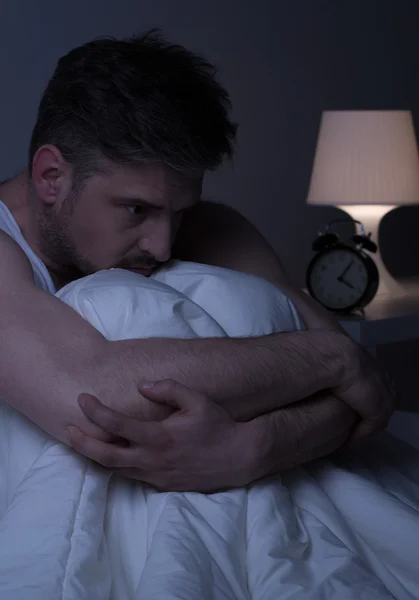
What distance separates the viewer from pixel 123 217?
128 cm

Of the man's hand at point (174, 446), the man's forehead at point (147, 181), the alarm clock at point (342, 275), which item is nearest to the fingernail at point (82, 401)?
the man's hand at point (174, 446)

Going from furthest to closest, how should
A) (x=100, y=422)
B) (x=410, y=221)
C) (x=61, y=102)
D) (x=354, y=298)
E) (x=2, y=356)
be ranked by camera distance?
(x=410, y=221), (x=354, y=298), (x=61, y=102), (x=2, y=356), (x=100, y=422)

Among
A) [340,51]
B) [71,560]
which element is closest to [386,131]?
[340,51]

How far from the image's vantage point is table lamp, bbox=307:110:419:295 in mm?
2244

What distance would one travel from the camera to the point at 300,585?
73 centimetres

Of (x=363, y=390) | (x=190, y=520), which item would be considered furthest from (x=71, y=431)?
(x=363, y=390)

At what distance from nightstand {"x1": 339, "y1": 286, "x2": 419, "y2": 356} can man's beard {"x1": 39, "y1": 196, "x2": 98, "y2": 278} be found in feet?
2.62

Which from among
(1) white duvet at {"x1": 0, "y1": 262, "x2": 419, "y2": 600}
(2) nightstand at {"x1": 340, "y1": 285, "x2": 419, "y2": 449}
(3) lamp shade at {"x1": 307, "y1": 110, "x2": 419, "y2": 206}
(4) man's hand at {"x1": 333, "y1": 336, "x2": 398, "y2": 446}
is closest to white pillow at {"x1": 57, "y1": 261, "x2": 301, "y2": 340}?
(1) white duvet at {"x1": 0, "y1": 262, "x2": 419, "y2": 600}

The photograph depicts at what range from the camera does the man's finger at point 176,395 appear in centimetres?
89

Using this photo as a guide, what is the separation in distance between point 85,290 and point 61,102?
44 centimetres

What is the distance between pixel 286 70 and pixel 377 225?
72cm

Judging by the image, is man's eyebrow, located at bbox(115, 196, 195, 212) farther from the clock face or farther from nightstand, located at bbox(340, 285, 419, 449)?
the clock face

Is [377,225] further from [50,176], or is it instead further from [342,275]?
[50,176]

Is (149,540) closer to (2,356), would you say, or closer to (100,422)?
(100,422)
